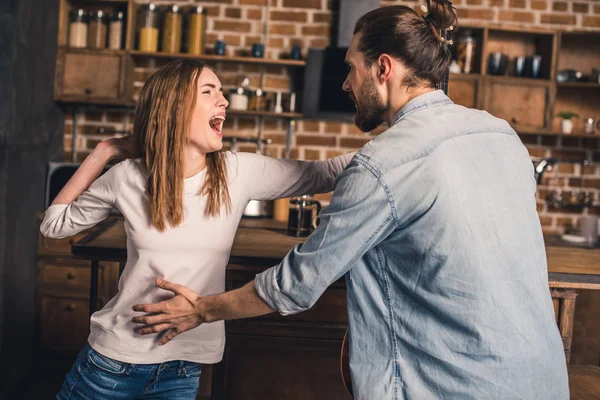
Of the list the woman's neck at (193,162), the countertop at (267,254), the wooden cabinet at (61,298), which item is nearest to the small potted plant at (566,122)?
the countertop at (267,254)

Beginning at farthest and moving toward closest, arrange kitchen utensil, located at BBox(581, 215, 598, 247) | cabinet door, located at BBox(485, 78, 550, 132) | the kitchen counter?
cabinet door, located at BBox(485, 78, 550, 132), kitchen utensil, located at BBox(581, 215, 598, 247), the kitchen counter

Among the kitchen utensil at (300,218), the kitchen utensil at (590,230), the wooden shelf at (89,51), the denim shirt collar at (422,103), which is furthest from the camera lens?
the wooden shelf at (89,51)

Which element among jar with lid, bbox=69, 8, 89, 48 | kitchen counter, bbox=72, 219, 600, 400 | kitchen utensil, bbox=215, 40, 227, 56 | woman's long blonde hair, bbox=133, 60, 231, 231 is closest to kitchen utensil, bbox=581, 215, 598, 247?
kitchen counter, bbox=72, 219, 600, 400

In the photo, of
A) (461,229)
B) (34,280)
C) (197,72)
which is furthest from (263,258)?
(34,280)

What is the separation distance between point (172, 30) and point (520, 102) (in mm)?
2056

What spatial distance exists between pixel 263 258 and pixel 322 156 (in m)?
2.18

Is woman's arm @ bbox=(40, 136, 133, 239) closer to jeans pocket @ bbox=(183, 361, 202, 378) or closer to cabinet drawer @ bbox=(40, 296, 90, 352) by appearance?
jeans pocket @ bbox=(183, 361, 202, 378)

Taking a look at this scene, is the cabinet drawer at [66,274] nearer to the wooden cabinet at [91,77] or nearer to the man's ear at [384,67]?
the wooden cabinet at [91,77]

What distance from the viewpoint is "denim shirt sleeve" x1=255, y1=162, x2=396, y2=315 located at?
1140 millimetres

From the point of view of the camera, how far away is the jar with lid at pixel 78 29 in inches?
145

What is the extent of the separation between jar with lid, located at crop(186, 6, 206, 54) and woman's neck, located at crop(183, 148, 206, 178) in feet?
7.72

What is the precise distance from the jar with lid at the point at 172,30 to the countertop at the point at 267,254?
5.67 feet

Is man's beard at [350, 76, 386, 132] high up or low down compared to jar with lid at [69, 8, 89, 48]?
down

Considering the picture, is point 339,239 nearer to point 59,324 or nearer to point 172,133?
point 172,133
